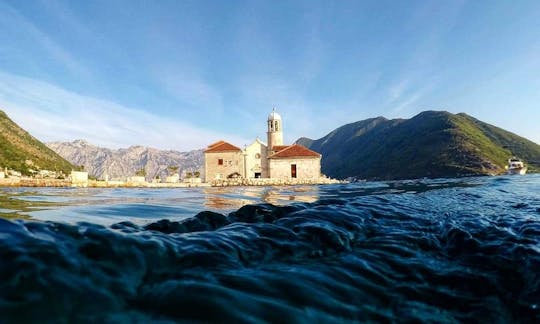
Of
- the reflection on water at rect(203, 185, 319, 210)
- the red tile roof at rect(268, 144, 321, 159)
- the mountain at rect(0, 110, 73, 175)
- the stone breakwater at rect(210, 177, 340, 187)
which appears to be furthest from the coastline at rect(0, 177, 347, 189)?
the mountain at rect(0, 110, 73, 175)

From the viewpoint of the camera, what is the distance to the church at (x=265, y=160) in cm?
5259

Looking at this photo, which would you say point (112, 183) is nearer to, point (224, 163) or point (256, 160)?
point (224, 163)

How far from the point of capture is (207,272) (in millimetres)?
2521

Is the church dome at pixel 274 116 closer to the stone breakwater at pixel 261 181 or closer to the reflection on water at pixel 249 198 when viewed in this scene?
the stone breakwater at pixel 261 181

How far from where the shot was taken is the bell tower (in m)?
60.8

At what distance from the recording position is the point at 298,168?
52.8 m

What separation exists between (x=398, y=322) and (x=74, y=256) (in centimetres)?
A: 245

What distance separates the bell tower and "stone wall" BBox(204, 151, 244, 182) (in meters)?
7.01

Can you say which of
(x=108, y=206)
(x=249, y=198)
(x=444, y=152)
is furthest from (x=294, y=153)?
(x=444, y=152)

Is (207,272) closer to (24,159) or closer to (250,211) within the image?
(250,211)

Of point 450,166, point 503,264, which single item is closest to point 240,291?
point 503,264

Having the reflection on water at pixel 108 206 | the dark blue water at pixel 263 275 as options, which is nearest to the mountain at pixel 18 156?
the reflection on water at pixel 108 206

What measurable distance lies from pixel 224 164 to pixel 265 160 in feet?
26.7

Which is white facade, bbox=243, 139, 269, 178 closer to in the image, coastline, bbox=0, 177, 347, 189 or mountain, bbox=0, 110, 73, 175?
coastline, bbox=0, 177, 347, 189
